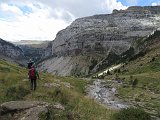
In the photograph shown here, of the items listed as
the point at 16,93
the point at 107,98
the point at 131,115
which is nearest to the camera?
the point at 131,115

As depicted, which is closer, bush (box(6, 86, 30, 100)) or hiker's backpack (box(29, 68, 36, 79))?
bush (box(6, 86, 30, 100))

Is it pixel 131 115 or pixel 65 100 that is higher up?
pixel 65 100

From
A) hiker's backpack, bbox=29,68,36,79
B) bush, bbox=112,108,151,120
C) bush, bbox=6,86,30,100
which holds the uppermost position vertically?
hiker's backpack, bbox=29,68,36,79

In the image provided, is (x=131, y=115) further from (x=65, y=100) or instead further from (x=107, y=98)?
(x=107, y=98)

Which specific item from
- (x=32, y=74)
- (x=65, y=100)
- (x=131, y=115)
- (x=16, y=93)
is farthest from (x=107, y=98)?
(x=131, y=115)

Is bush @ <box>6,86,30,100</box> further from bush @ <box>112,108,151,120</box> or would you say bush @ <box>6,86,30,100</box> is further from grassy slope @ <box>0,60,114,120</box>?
bush @ <box>112,108,151,120</box>

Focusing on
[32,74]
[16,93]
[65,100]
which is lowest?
[65,100]

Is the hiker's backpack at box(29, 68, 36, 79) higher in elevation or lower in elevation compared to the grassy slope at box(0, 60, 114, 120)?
higher

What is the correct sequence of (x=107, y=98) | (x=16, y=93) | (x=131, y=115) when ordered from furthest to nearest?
(x=107, y=98) → (x=16, y=93) → (x=131, y=115)

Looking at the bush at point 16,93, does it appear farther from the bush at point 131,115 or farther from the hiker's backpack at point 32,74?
the bush at point 131,115

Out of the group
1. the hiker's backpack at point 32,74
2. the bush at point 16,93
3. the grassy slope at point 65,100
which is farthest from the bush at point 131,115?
the hiker's backpack at point 32,74

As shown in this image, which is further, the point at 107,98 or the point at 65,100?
the point at 107,98

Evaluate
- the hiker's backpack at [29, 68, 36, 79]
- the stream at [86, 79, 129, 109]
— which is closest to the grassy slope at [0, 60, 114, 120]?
the hiker's backpack at [29, 68, 36, 79]

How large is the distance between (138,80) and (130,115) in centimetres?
10032
